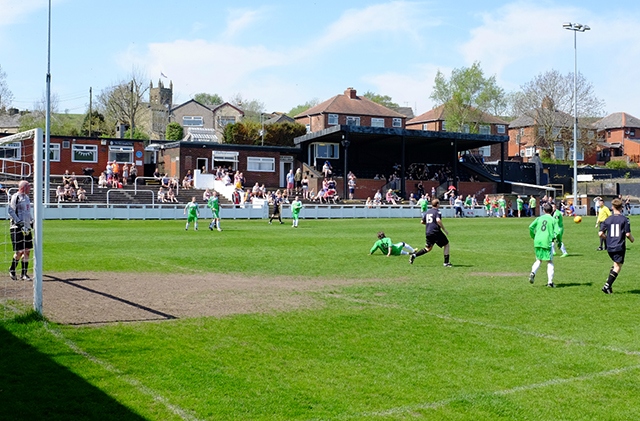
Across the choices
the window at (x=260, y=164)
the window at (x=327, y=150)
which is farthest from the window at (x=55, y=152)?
the window at (x=327, y=150)

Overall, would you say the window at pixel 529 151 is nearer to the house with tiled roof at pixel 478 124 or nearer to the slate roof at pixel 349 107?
the house with tiled roof at pixel 478 124

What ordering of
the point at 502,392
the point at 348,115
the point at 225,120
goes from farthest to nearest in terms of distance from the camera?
the point at 225,120, the point at 348,115, the point at 502,392

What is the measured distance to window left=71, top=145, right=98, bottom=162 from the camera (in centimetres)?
5503

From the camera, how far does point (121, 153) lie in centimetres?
5638

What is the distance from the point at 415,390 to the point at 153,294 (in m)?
6.90

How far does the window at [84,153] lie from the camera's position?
5503 centimetres

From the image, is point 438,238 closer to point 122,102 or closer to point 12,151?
point 12,151

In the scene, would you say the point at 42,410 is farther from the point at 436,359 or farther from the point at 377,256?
the point at 377,256

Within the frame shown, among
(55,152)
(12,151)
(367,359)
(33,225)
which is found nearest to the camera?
(367,359)

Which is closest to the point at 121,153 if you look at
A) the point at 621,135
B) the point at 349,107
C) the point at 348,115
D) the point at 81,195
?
the point at 81,195

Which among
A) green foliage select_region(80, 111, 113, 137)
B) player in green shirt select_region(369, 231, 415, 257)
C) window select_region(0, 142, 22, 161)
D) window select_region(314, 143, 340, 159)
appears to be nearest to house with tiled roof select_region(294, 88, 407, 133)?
window select_region(314, 143, 340, 159)

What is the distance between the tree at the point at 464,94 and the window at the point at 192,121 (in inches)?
1311

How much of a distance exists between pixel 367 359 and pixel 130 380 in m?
2.67

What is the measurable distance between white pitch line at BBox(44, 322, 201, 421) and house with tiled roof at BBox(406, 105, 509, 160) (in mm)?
87879
